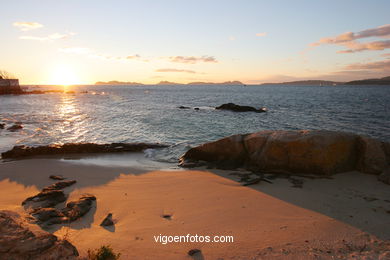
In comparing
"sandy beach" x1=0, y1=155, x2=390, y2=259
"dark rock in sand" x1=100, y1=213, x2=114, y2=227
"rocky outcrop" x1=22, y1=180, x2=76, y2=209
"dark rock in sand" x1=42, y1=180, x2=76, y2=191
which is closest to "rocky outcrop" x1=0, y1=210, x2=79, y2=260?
"sandy beach" x1=0, y1=155, x2=390, y2=259

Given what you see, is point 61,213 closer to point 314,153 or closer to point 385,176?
point 314,153

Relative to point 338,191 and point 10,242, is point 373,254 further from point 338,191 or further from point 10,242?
point 10,242

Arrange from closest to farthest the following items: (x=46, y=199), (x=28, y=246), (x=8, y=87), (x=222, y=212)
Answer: (x=28, y=246) → (x=222, y=212) → (x=46, y=199) → (x=8, y=87)

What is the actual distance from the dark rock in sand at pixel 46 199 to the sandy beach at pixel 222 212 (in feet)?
1.10

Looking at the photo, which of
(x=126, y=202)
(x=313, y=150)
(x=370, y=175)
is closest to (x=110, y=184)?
(x=126, y=202)

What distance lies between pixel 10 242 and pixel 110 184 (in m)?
4.72

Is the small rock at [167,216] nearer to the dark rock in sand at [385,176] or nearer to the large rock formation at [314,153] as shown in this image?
the large rock formation at [314,153]

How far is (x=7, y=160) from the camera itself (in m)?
12.2

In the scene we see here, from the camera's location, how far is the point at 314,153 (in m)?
9.11

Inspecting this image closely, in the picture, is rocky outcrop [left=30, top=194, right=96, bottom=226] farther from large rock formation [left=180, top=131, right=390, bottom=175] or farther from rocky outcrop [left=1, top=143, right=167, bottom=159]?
rocky outcrop [left=1, top=143, right=167, bottom=159]

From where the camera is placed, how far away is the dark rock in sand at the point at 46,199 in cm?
696

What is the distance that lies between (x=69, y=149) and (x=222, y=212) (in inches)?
410

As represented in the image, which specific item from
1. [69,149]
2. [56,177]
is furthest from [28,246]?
[69,149]

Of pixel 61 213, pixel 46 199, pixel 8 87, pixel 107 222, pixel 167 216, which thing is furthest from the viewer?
pixel 8 87
